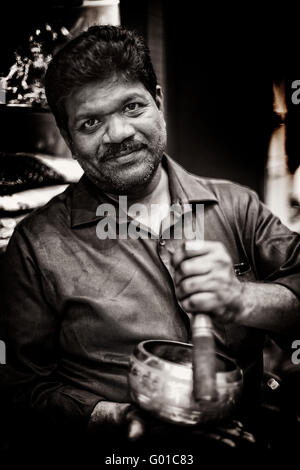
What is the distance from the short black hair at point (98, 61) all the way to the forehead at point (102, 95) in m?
0.02

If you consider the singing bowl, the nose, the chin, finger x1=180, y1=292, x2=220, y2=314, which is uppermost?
the nose

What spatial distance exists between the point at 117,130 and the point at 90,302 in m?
0.69

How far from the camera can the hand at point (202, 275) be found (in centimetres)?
118

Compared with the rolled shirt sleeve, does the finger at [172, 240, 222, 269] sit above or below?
above

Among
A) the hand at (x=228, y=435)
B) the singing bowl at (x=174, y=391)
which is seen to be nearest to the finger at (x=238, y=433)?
the hand at (x=228, y=435)

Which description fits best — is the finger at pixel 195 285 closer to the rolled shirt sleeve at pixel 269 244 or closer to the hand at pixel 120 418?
the hand at pixel 120 418

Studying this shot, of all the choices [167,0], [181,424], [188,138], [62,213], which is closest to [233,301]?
[181,424]

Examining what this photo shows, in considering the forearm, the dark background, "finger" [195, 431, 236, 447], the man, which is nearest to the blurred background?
the dark background

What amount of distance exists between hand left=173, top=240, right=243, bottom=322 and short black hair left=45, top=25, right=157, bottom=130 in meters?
0.90

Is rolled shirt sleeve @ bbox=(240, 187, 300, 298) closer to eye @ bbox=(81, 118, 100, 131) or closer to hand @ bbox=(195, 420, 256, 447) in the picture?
hand @ bbox=(195, 420, 256, 447)

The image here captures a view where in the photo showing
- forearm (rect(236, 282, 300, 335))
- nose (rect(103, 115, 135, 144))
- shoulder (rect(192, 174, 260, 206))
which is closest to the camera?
forearm (rect(236, 282, 300, 335))

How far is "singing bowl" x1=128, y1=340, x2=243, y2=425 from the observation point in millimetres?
1149
